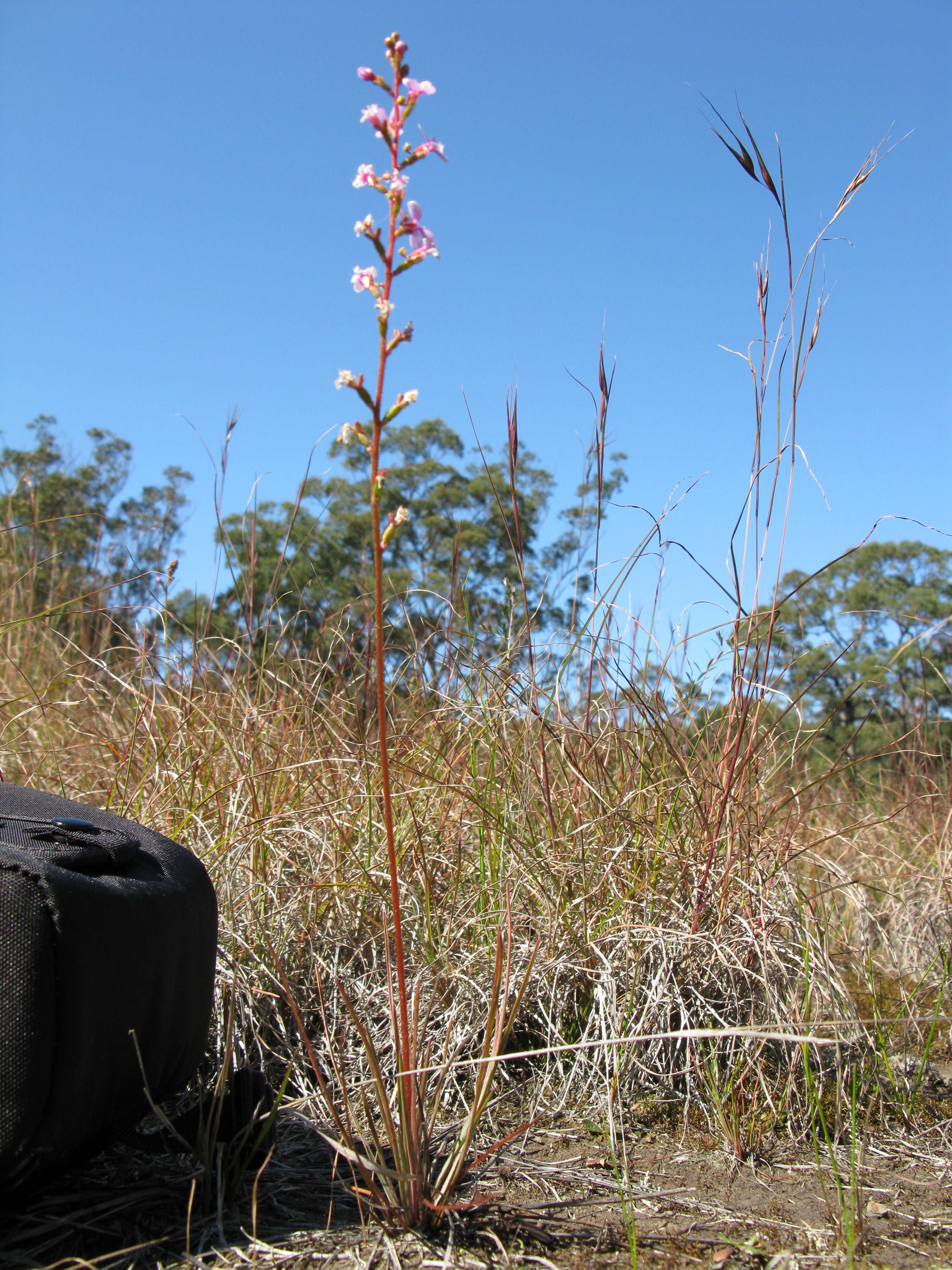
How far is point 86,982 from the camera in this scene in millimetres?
973

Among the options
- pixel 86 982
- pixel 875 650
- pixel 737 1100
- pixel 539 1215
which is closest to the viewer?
pixel 86 982

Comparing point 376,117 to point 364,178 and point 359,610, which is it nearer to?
point 364,178

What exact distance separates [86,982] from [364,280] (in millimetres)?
919

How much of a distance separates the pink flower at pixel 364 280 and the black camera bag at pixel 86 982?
2.63ft

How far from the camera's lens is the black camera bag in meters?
0.92

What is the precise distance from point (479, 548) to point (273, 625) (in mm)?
11605

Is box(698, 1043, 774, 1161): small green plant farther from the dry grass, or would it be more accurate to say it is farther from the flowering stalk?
the flowering stalk

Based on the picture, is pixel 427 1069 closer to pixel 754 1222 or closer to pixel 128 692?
pixel 754 1222

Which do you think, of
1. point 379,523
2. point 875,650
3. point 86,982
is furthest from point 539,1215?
point 875,650

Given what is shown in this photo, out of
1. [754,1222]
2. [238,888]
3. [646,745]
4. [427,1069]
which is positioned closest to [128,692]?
[238,888]

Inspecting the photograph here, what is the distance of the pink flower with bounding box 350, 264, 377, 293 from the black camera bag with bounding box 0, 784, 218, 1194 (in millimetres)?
802

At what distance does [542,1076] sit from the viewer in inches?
60.7

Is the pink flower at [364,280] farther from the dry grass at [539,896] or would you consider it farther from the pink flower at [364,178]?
the dry grass at [539,896]

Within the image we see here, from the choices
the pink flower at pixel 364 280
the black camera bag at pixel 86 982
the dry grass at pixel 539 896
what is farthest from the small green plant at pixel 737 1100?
the pink flower at pixel 364 280
